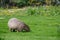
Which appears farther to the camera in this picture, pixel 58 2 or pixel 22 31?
pixel 58 2

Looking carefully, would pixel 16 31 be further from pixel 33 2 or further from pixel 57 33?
pixel 33 2

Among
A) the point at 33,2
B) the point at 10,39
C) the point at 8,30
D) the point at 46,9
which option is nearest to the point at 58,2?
the point at 33,2

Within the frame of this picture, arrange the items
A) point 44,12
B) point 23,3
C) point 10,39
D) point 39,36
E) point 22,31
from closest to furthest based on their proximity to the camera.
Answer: point 10,39
point 39,36
point 22,31
point 44,12
point 23,3

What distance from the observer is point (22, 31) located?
A: 1551cm

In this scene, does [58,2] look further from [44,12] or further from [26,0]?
[44,12]

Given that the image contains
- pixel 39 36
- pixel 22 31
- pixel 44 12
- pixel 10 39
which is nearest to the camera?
pixel 10 39

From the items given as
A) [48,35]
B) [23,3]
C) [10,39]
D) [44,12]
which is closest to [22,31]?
[48,35]

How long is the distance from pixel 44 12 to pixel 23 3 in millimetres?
6600

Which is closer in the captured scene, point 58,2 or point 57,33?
point 57,33

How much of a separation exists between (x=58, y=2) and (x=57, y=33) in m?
16.8

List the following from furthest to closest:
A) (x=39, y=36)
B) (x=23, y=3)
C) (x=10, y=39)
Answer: (x=23, y=3), (x=39, y=36), (x=10, y=39)

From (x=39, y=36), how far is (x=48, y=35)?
1.86ft

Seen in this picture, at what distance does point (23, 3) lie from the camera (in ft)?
101

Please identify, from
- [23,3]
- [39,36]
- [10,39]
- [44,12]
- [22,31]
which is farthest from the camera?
[23,3]
